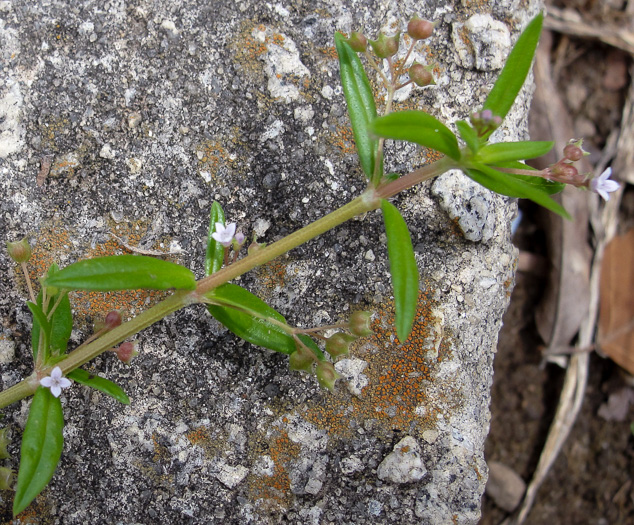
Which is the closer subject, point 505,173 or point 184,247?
point 505,173

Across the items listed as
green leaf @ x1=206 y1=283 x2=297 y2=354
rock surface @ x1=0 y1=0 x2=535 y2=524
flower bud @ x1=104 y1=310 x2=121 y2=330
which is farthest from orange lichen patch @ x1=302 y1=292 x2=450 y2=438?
flower bud @ x1=104 y1=310 x2=121 y2=330

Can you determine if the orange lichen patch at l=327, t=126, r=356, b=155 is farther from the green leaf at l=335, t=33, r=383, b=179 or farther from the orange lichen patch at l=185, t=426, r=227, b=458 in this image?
the orange lichen patch at l=185, t=426, r=227, b=458

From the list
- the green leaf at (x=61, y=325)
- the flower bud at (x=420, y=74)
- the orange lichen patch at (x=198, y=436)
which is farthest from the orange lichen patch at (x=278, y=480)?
the flower bud at (x=420, y=74)

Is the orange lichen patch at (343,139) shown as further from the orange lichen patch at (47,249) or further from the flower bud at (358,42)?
the orange lichen patch at (47,249)

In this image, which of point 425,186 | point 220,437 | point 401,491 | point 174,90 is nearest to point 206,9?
point 174,90

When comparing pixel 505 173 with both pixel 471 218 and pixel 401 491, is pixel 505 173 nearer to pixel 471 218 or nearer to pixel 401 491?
pixel 471 218

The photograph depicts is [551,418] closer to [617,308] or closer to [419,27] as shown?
[617,308]

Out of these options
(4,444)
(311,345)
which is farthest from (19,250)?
(311,345)
